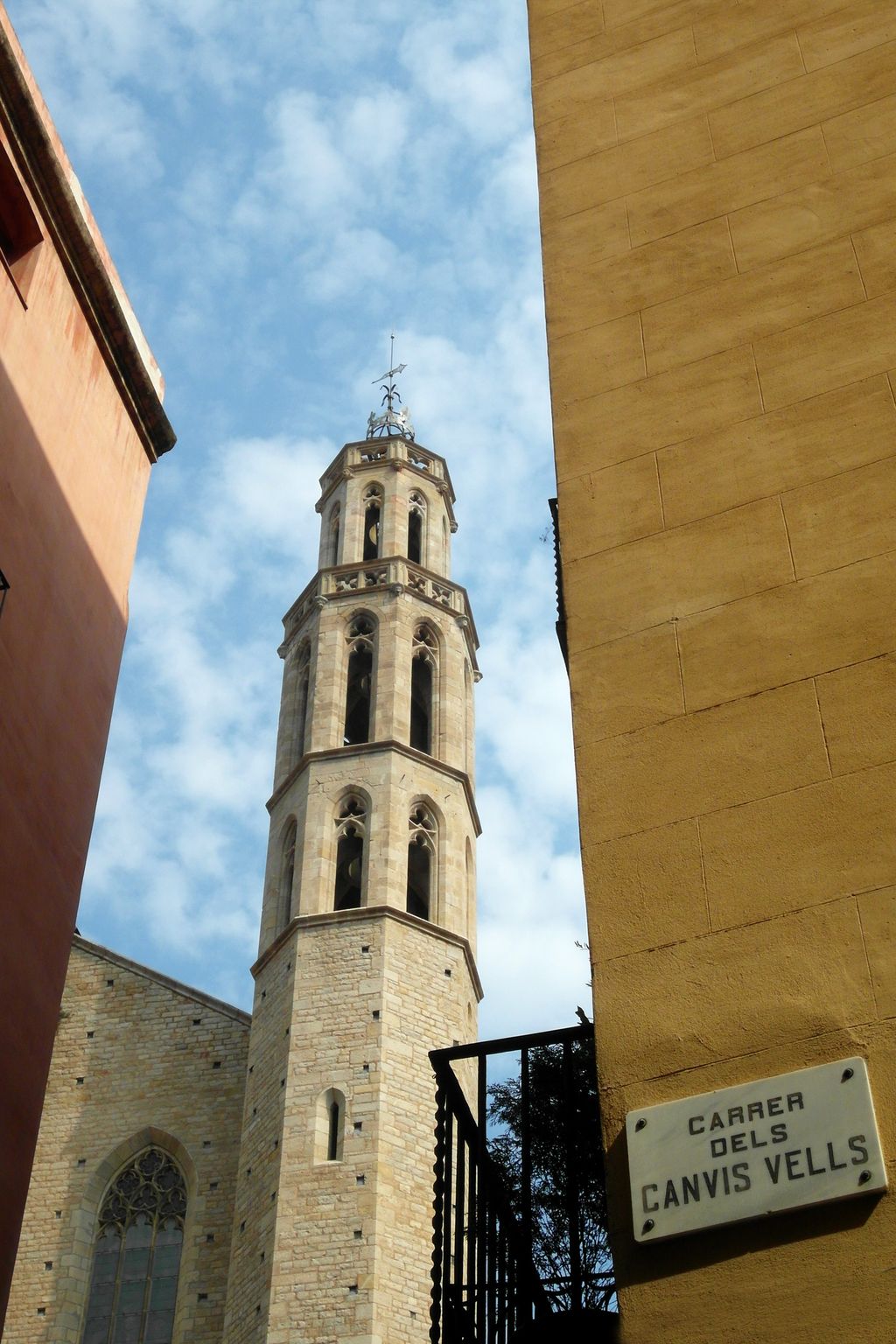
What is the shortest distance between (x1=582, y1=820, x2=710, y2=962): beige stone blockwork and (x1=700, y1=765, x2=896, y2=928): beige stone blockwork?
6cm

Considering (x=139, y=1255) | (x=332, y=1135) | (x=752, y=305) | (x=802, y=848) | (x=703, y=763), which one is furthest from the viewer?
(x=139, y=1255)

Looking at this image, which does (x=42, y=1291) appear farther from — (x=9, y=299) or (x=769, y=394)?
(x=769, y=394)

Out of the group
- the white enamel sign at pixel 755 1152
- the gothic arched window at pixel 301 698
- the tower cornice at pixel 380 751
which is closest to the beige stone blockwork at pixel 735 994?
the white enamel sign at pixel 755 1152

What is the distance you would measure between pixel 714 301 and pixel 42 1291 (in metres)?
19.5

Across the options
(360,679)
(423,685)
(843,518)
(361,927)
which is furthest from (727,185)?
(360,679)

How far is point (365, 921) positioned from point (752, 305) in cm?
1864

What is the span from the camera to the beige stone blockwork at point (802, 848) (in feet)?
16.5

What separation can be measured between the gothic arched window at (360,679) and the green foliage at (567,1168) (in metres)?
13.8

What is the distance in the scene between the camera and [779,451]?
6.17 metres

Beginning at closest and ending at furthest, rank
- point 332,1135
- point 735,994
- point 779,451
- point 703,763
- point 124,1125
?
point 735,994 < point 703,763 < point 779,451 < point 332,1135 < point 124,1125

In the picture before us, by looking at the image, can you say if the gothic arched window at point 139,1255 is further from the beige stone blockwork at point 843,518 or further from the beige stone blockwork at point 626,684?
the beige stone blockwork at point 843,518

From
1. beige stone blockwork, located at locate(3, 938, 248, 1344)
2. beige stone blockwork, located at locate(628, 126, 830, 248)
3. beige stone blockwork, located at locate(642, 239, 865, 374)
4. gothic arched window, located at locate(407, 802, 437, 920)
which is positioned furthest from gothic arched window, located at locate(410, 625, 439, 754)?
beige stone blockwork, located at locate(642, 239, 865, 374)

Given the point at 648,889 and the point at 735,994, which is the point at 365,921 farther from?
the point at 735,994

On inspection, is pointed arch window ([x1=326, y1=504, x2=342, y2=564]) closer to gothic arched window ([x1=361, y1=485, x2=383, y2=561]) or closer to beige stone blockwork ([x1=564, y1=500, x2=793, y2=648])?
gothic arched window ([x1=361, y1=485, x2=383, y2=561])
